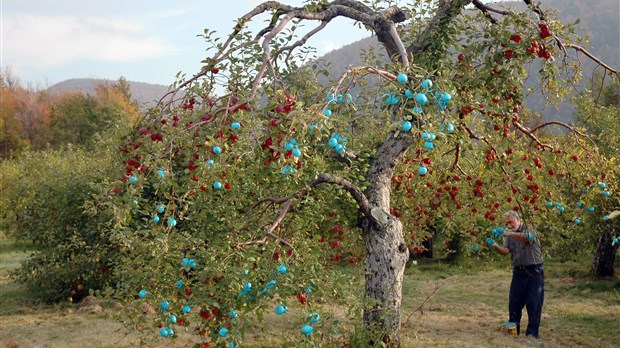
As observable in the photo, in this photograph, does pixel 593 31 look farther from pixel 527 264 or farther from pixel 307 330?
pixel 307 330

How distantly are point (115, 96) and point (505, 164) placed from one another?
49.1 metres

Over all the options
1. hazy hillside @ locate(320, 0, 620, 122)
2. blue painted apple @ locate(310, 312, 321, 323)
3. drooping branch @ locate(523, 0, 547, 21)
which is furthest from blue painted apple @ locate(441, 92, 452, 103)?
hazy hillside @ locate(320, 0, 620, 122)

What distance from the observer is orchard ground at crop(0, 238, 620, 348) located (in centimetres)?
847

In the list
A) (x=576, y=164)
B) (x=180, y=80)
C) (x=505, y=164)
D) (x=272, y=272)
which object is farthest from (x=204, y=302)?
(x=576, y=164)

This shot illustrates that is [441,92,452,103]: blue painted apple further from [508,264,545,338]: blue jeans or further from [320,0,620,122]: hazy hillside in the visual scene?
[320,0,620,122]: hazy hillside

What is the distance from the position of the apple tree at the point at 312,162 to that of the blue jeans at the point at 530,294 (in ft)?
2.94

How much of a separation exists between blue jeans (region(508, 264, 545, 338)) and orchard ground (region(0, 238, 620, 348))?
0.30 m

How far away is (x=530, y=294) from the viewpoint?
28.7ft

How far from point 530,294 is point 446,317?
6.38 feet

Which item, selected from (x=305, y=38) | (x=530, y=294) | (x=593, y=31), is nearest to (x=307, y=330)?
(x=305, y=38)

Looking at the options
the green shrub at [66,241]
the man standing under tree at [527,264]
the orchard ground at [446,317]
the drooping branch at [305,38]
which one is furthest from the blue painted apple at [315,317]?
the green shrub at [66,241]

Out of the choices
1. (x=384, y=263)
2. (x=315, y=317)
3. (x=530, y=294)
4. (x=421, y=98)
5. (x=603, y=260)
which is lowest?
(x=603, y=260)

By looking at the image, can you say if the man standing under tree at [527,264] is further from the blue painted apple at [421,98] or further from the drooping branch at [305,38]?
the blue painted apple at [421,98]

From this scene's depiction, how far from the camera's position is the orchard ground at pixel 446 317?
8.47 meters
